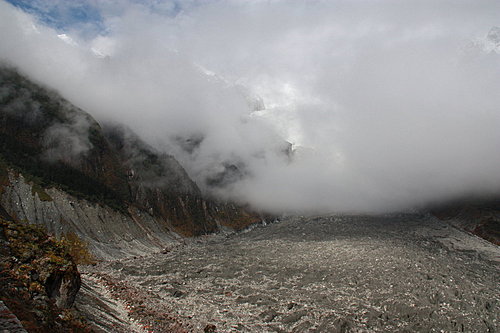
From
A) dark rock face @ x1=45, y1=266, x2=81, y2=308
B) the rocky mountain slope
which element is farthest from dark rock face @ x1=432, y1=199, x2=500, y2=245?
dark rock face @ x1=45, y1=266, x2=81, y2=308

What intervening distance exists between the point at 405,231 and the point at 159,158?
118 metres

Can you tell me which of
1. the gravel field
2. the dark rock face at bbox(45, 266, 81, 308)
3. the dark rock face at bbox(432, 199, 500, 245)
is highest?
the dark rock face at bbox(432, 199, 500, 245)

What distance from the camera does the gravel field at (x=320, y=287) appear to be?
44.5m

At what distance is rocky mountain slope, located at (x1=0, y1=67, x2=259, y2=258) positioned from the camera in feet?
288

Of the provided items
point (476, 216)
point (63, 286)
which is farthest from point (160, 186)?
point (476, 216)

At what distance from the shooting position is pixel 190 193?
17288cm

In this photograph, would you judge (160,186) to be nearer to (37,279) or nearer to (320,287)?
(320,287)

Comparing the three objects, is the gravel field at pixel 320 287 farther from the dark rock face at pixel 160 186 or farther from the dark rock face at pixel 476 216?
the dark rock face at pixel 160 186

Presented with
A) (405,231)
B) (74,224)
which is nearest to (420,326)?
(405,231)

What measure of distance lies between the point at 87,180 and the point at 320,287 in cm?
9217

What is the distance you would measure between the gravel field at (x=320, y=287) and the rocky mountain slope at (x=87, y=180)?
23.6m

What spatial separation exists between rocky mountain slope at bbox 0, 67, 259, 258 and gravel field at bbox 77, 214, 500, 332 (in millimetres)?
23624

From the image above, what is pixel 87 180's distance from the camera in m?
117

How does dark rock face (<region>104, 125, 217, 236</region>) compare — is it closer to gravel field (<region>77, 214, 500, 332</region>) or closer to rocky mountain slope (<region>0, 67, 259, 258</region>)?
rocky mountain slope (<region>0, 67, 259, 258</region>)
